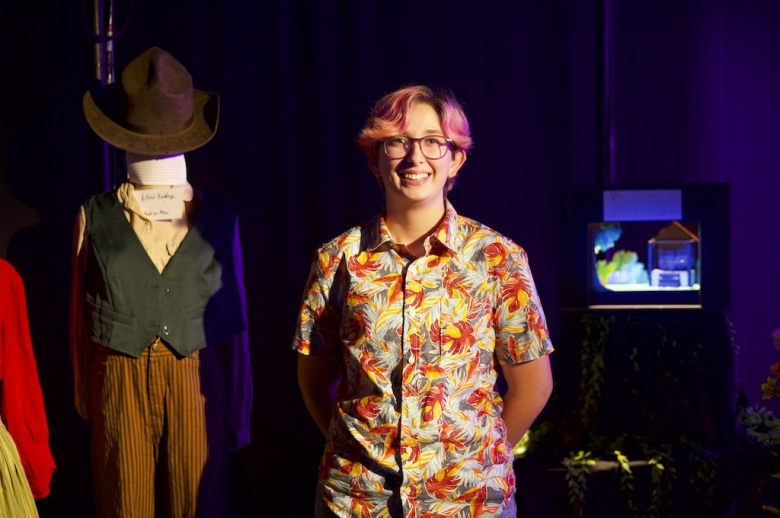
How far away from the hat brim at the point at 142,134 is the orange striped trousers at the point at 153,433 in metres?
0.57

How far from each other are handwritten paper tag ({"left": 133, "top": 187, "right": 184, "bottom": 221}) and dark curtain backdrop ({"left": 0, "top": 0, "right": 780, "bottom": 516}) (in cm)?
97

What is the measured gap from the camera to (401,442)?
1.64 m

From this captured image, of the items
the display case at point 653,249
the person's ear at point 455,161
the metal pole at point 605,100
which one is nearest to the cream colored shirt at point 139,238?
the person's ear at point 455,161

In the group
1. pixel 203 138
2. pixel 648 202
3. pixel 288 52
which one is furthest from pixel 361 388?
pixel 288 52

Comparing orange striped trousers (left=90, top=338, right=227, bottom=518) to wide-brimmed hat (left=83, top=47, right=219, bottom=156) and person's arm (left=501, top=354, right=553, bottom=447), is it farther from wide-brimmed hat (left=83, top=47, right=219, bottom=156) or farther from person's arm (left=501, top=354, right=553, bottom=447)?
person's arm (left=501, top=354, right=553, bottom=447)

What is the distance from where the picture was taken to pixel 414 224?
183 centimetres

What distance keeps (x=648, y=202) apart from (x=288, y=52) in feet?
5.13

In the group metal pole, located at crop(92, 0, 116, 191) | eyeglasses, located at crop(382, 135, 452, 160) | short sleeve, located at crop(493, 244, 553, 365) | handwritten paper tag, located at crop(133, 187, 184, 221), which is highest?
metal pole, located at crop(92, 0, 116, 191)

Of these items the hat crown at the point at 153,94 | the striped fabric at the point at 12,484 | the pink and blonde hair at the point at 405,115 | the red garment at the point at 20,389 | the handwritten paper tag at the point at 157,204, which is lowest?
the striped fabric at the point at 12,484

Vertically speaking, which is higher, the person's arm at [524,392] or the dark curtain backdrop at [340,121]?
the dark curtain backdrop at [340,121]

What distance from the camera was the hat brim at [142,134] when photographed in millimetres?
2312

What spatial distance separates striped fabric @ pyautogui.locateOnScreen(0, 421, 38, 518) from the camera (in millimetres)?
2186

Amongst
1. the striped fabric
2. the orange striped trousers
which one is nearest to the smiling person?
the orange striped trousers

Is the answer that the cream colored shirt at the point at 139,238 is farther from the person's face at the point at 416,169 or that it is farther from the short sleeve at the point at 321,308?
the person's face at the point at 416,169
